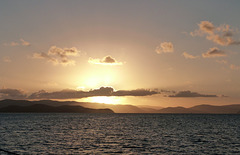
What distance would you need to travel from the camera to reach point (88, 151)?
4650 centimetres

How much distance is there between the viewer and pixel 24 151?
1779 inches

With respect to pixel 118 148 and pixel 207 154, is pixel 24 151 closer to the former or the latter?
pixel 118 148

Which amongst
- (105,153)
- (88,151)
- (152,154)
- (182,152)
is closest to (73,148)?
(88,151)

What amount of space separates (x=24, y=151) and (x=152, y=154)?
21.9m

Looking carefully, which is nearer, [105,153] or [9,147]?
[105,153]

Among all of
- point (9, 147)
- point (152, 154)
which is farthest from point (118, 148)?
point (9, 147)

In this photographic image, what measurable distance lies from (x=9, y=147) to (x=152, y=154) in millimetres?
26629

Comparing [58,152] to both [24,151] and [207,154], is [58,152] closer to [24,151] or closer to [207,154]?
[24,151]

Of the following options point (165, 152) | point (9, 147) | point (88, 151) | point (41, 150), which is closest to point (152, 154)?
point (165, 152)

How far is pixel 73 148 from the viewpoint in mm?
49469

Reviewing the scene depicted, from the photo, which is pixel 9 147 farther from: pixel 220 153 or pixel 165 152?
pixel 220 153

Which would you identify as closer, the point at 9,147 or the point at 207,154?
the point at 207,154

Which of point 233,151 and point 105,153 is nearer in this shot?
point 105,153

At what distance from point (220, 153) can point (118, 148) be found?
731 inches
